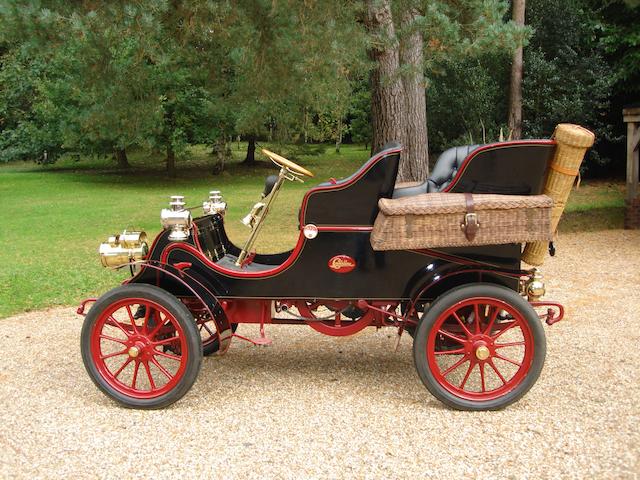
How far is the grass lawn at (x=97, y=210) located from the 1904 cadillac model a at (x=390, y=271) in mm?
2735

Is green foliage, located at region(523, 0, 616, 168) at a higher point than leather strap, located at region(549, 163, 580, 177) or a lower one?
higher

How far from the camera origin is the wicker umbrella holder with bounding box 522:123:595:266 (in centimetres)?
308

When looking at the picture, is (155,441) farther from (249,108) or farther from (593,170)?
(593,170)

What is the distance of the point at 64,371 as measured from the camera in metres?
4.13

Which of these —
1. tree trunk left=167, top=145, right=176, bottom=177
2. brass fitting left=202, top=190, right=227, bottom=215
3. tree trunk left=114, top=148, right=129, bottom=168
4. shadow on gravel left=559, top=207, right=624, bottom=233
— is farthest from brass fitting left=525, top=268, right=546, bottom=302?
tree trunk left=114, top=148, right=129, bottom=168

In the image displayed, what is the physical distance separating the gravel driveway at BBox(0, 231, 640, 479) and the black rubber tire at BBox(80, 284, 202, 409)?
0.28 feet

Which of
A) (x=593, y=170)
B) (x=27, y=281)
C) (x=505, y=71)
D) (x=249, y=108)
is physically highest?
(x=505, y=71)

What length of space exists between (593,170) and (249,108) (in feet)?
28.7

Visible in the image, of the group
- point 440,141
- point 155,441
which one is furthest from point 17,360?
point 440,141

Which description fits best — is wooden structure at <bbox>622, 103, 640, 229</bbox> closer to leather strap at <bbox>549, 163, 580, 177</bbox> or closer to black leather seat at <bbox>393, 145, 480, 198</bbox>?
black leather seat at <bbox>393, 145, 480, 198</bbox>

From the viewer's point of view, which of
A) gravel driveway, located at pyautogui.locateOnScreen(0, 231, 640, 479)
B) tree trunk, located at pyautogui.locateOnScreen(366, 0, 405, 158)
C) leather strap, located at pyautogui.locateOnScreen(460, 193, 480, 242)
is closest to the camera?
gravel driveway, located at pyautogui.locateOnScreen(0, 231, 640, 479)

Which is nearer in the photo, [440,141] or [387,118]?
[387,118]

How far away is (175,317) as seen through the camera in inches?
130

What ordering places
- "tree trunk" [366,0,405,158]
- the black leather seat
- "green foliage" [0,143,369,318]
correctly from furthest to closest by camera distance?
"tree trunk" [366,0,405,158], "green foliage" [0,143,369,318], the black leather seat
